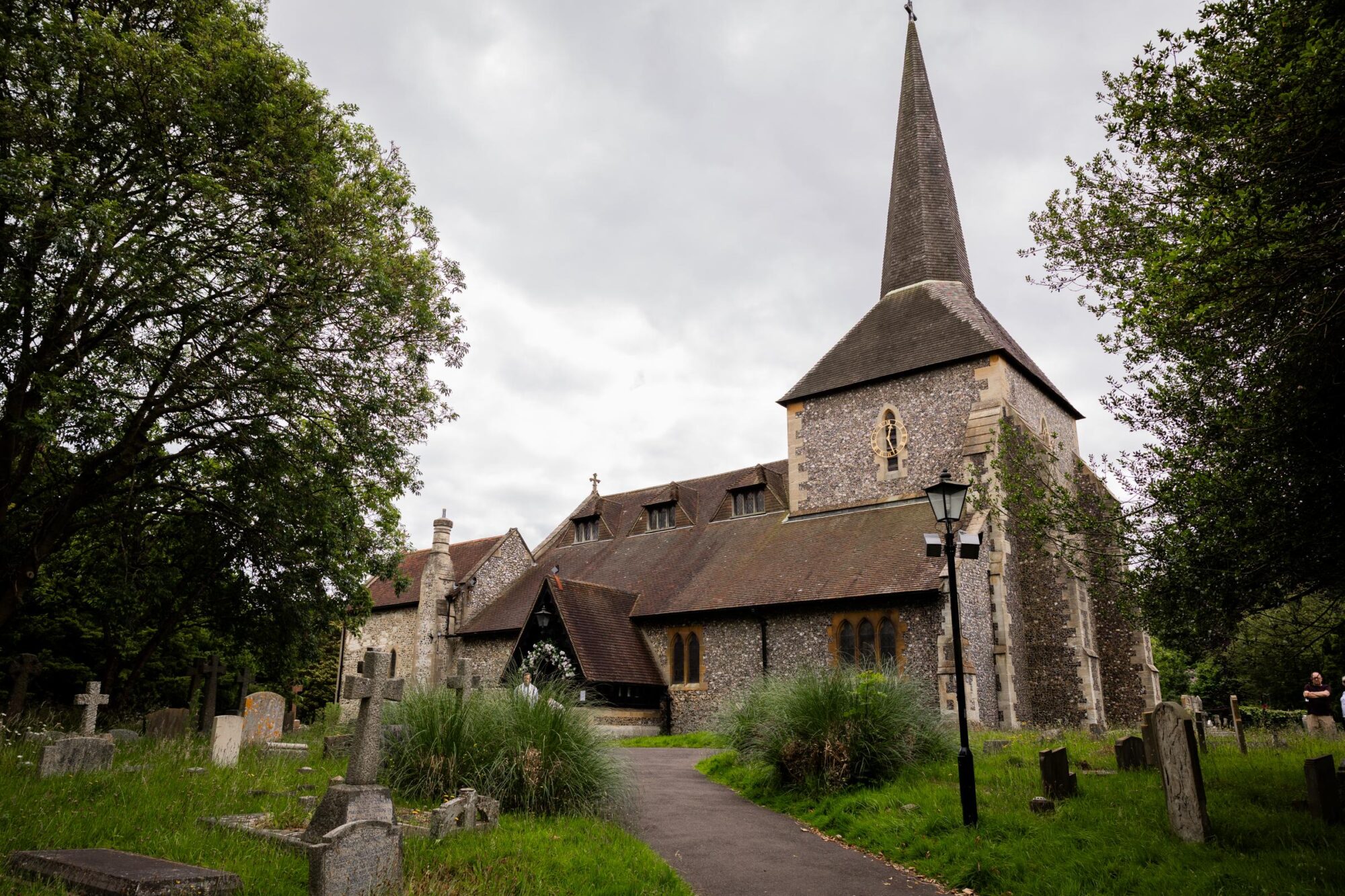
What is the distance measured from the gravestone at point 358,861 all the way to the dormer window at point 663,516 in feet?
71.6

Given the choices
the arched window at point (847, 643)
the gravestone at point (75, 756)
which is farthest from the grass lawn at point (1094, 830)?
the arched window at point (847, 643)

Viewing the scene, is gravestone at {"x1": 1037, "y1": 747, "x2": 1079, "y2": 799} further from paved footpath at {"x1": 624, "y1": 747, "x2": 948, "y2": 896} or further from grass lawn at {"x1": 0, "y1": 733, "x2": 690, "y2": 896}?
grass lawn at {"x1": 0, "y1": 733, "x2": 690, "y2": 896}

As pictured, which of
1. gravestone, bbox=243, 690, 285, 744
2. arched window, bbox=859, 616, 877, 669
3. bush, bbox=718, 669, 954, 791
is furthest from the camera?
arched window, bbox=859, 616, 877, 669

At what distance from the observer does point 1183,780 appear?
6.77 metres

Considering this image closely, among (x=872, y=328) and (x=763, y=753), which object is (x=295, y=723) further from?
(x=872, y=328)

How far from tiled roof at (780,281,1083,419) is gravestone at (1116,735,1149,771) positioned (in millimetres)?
12853

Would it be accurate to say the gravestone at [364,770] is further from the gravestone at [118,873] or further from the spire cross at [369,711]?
the gravestone at [118,873]

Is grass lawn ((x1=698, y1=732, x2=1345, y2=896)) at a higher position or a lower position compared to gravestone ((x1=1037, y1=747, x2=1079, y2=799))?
lower

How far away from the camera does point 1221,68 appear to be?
6461mm

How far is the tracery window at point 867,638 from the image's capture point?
17.9 m

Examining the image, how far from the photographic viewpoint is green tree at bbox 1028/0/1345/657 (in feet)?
18.6

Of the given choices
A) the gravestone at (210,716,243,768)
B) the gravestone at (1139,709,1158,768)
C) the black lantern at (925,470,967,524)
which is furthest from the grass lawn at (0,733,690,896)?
the gravestone at (1139,709,1158,768)

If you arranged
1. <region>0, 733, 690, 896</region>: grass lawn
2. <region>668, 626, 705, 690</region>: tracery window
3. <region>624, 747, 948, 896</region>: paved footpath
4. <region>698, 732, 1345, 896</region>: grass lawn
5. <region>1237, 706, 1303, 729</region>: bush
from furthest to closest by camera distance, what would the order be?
<region>1237, 706, 1303, 729</region>: bush → <region>668, 626, 705, 690</region>: tracery window → <region>624, 747, 948, 896</region>: paved footpath → <region>698, 732, 1345, 896</region>: grass lawn → <region>0, 733, 690, 896</region>: grass lawn

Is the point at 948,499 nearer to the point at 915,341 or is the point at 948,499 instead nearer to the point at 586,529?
the point at 915,341
